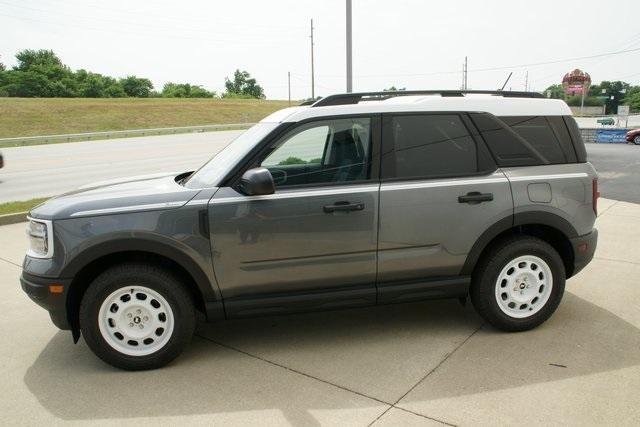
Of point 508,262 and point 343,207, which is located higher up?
point 343,207

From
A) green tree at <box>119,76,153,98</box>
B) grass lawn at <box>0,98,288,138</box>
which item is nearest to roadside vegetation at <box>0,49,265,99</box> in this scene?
green tree at <box>119,76,153,98</box>

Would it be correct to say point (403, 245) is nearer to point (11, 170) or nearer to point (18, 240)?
point (18, 240)

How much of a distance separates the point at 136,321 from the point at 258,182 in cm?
128

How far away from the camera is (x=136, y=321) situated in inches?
147

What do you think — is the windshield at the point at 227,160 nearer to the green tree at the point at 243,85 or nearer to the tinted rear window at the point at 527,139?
the tinted rear window at the point at 527,139

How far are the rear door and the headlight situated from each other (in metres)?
2.20

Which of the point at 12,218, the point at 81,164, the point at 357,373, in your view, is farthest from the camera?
the point at 81,164

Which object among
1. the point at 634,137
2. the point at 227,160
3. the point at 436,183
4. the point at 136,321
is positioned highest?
the point at 227,160

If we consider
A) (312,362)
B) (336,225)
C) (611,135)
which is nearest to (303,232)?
(336,225)

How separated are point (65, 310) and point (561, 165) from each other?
3.72 metres

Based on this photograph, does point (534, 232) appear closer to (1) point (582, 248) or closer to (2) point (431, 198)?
(1) point (582, 248)

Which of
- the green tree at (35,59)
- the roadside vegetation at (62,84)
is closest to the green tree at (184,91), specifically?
the roadside vegetation at (62,84)

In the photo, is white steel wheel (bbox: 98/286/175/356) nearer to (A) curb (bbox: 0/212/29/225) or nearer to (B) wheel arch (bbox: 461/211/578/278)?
(B) wheel arch (bbox: 461/211/578/278)

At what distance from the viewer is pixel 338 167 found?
3953 mm
